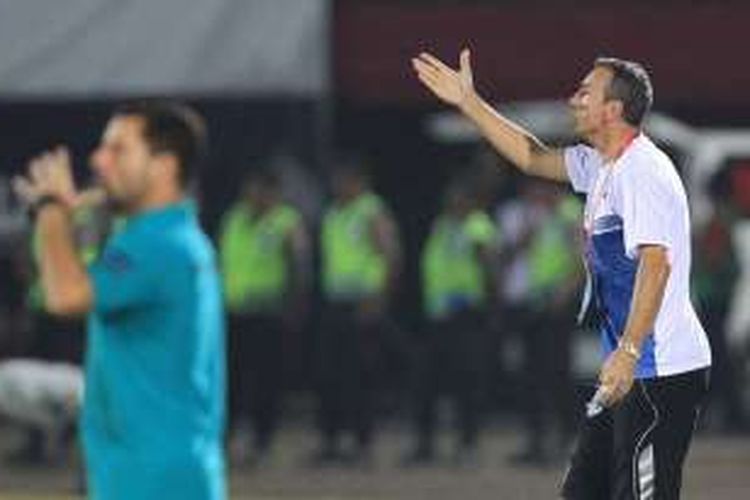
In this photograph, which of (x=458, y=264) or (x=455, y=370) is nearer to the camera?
(x=458, y=264)

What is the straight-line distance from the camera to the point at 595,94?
8.47 metres

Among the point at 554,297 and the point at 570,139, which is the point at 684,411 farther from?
the point at 570,139

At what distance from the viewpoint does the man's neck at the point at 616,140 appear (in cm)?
844

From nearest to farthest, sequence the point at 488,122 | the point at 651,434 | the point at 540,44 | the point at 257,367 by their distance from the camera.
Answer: the point at 651,434 < the point at 488,122 < the point at 257,367 < the point at 540,44

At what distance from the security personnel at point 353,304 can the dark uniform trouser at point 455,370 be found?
0.35 m

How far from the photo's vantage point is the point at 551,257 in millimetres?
16766

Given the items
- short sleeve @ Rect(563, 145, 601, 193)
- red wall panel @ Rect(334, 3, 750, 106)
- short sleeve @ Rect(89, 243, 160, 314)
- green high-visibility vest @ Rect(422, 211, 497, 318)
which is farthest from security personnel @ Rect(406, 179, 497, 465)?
short sleeve @ Rect(89, 243, 160, 314)

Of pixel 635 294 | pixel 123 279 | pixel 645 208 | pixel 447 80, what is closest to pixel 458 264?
pixel 447 80

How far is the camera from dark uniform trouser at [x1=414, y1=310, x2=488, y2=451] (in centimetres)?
1662

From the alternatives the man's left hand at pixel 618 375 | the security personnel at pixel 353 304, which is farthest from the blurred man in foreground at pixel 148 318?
the security personnel at pixel 353 304

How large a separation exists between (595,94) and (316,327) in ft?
29.5

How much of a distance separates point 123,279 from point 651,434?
8.29 feet

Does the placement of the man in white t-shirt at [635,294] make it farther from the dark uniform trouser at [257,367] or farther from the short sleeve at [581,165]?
the dark uniform trouser at [257,367]

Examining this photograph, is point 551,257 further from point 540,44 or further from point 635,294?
point 635,294
